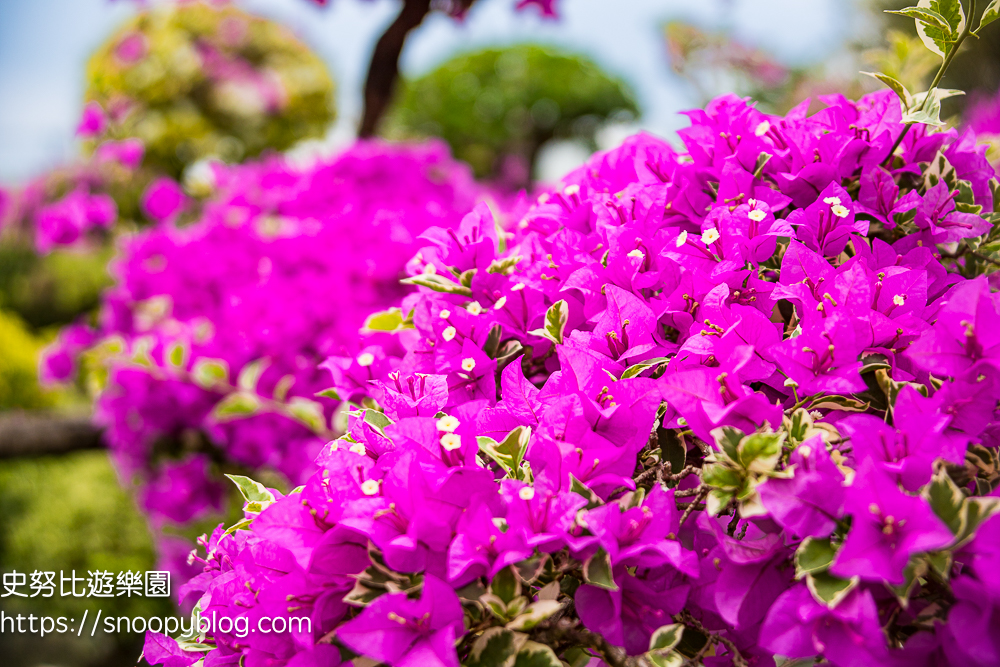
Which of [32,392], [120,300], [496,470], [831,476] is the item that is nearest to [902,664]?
[831,476]

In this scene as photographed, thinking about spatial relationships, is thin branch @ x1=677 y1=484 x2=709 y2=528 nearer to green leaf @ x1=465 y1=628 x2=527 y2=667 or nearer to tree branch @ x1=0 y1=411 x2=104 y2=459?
green leaf @ x1=465 y1=628 x2=527 y2=667

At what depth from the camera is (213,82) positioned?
5.48 metres

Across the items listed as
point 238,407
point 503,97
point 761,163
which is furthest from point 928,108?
point 503,97

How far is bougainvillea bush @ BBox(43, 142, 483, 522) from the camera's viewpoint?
1.66m

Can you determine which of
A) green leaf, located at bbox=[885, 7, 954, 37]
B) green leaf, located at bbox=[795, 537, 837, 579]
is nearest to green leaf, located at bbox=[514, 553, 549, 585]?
green leaf, located at bbox=[795, 537, 837, 579]

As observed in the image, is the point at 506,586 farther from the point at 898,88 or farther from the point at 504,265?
the point at 898,88

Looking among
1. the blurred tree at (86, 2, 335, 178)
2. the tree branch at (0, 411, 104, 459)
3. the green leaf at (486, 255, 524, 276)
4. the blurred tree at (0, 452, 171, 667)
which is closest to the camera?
the green leaf at (486, 255, 524, 276)

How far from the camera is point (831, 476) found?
58 cm

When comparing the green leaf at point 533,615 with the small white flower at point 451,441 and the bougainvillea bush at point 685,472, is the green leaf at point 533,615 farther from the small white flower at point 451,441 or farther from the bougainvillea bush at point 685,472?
the small white flower at point 451,441

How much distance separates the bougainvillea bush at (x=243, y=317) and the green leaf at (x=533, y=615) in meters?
0.85

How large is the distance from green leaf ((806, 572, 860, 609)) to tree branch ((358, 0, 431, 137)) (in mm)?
2425

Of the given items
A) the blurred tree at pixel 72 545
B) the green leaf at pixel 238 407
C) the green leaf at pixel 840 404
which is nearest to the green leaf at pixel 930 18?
the green leaf at pixel 840 404

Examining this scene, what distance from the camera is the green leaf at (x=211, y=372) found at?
1701 millimetres

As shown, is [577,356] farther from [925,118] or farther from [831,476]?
[925,118]
